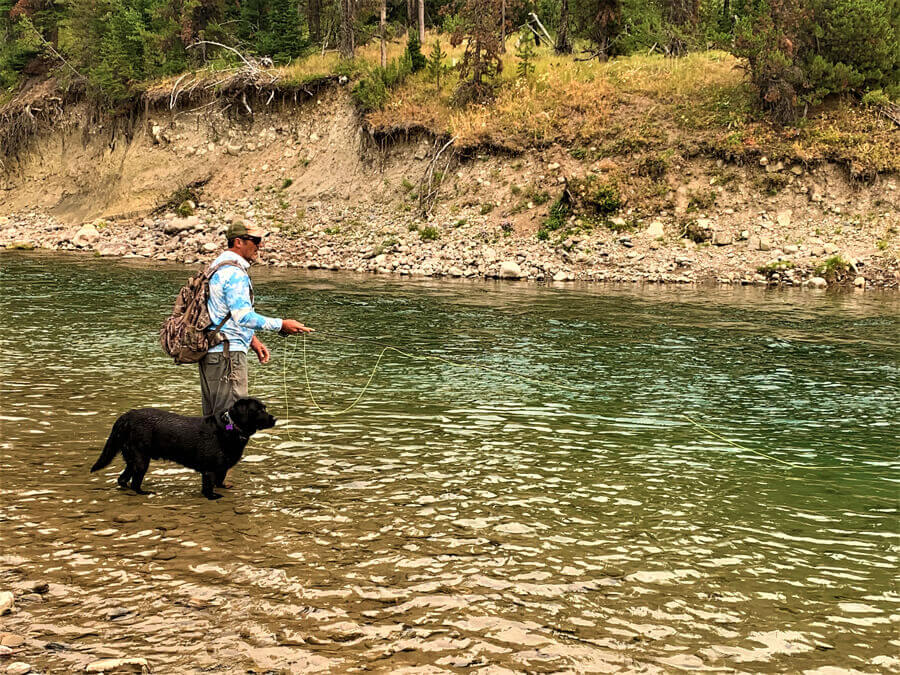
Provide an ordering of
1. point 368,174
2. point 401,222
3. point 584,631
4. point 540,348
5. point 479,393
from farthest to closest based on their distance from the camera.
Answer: point 368,174, point 401,222, point 540,348, point 479,393, point 584,631

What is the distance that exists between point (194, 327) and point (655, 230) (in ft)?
77.1

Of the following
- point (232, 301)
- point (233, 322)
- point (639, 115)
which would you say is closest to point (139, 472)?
point (233, 322)

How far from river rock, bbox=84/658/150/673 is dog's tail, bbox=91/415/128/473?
9.62ft

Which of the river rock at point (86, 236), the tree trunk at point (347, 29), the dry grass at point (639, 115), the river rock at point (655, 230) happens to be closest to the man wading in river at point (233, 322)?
the river rock at point (655, 230)

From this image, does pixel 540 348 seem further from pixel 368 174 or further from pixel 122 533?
pixel 368 174

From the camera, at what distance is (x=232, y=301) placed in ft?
21.7

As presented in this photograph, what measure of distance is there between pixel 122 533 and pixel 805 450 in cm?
643

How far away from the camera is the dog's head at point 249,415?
6.43 meters

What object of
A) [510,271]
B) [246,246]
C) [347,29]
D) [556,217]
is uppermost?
[347,29]

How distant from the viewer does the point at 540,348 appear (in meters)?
14.2

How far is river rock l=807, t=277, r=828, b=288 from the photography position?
79.6 ft

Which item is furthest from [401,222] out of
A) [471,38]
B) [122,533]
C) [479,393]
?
[122,533]

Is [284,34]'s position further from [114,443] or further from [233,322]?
[114,443]

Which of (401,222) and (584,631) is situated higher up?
(401,222)
